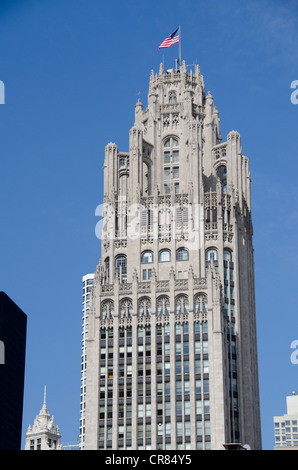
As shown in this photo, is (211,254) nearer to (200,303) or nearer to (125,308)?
(200,303)

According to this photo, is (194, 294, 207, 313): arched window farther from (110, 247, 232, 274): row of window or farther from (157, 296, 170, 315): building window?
(110, 247, 232, 274): row of window

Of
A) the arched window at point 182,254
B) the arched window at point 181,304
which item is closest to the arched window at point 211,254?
the arched window at point 182,254

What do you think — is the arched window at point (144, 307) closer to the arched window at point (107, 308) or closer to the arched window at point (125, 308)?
the arched window at point (125, 308)

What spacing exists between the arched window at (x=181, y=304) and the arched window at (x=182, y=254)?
436 inches

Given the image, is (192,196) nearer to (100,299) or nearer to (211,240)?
(211,240)

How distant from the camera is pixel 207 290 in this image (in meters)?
186

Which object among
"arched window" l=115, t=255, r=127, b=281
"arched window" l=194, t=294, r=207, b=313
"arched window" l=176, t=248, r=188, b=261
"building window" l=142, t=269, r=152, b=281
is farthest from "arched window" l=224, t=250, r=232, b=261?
"arched window" l=115, t=255, r=127, b=281

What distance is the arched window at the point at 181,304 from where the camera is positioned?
607 feet

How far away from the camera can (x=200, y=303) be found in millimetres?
185125

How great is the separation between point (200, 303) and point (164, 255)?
613 inches

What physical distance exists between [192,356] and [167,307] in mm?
10644

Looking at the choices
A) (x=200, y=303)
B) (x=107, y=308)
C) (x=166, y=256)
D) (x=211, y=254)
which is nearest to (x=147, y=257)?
(x=166, y=256)
